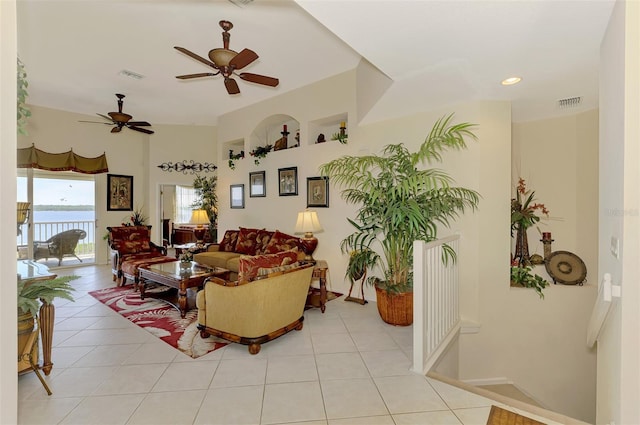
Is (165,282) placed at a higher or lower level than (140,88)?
lower

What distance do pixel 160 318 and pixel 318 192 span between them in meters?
2.70

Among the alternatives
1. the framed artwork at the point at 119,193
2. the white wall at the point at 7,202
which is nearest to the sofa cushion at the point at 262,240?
the white wall at the point at 7,202

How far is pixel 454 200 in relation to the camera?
9.84 ft

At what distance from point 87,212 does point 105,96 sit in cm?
279

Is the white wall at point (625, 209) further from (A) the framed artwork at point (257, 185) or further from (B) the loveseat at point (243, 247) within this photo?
(A) the framed artwork at point (257, 185)

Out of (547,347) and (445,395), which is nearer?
(445,395)

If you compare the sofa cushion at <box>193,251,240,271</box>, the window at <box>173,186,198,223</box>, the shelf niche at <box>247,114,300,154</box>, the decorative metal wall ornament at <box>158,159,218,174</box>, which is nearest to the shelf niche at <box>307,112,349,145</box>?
the shelf niche at <box>247,114,300,154</box>

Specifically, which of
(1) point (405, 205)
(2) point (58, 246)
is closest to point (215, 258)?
(1) point (405, 205)

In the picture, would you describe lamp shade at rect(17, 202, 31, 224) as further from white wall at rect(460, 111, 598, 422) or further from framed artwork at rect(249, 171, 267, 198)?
white wall at rect(460, 111, 598, 422)

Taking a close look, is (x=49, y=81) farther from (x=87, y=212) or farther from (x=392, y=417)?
(x=392, y=417)

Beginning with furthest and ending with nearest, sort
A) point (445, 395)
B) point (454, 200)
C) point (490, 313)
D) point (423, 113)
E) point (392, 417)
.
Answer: point (423, 113) < point (490, 313) < point (454, 200) < point (445, 395) < point (392, 417)

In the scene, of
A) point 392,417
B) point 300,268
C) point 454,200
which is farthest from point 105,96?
point 392,417

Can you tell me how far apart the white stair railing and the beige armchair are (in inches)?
42.4

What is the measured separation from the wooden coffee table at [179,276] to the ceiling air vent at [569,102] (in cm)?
459
